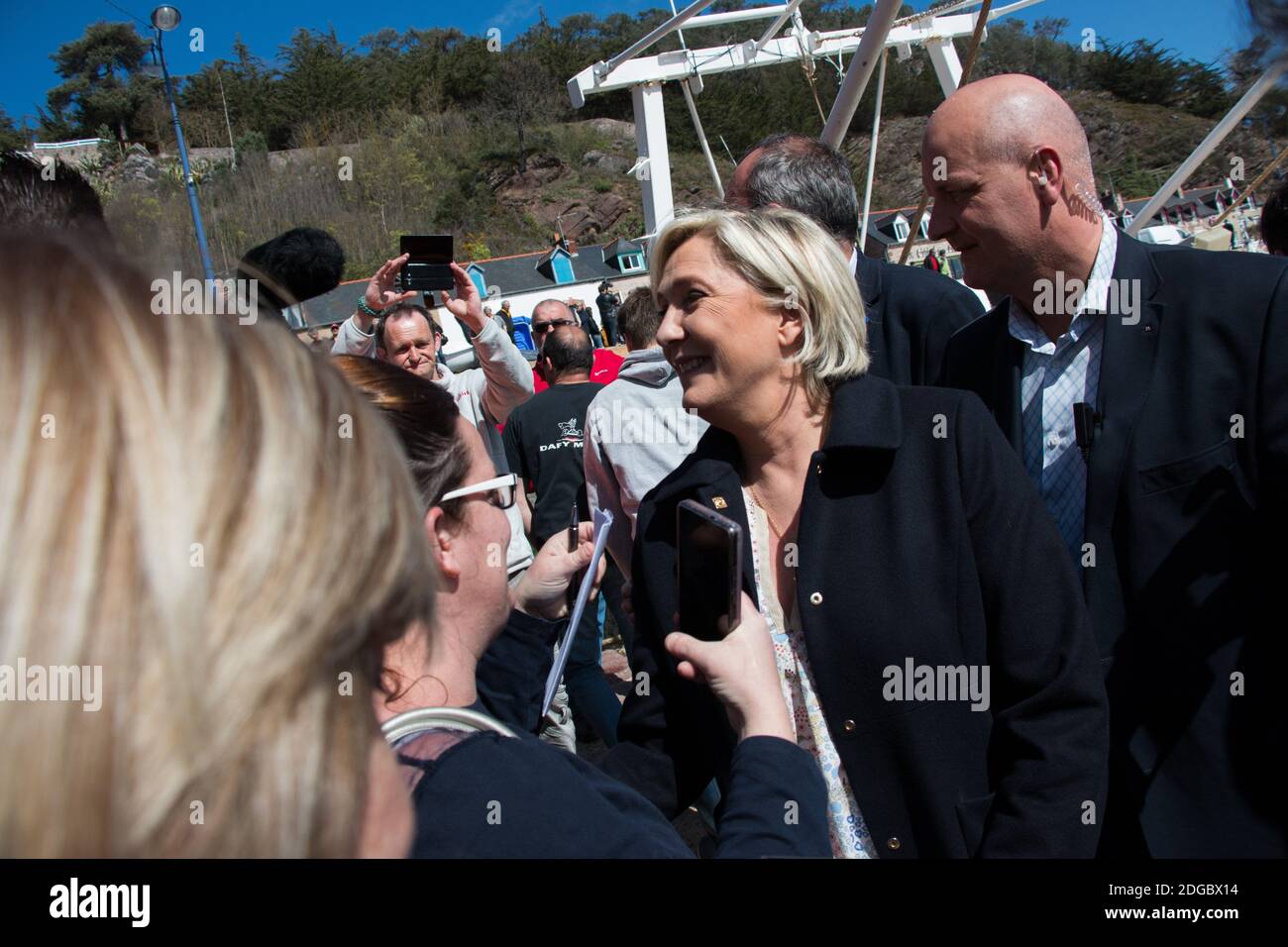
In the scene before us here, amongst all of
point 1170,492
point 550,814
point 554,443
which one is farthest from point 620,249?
point 550,814

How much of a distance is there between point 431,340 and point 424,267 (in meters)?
0.44

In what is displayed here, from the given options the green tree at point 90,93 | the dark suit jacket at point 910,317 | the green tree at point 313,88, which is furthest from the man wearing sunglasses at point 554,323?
the green tree at point 313,88

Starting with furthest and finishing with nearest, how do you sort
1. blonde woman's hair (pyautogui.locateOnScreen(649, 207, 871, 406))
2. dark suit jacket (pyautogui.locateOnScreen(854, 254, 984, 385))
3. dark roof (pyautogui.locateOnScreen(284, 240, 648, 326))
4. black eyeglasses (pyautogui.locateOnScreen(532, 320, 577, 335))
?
dark roof (pyautogui.locateOnScreen(284, 240, 648, 326))
black eyeglasses (pyautogui.locateOnScreen(532, 320, 577, 335))
dark suit jacket (pyautogui.locateOnScreen(854, 254, 984, 385))
blonde woman's hair (pyautogui.locateOnScreen(649, 207, 871, 406))

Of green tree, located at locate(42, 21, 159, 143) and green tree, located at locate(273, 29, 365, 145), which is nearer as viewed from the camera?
green tree, located at locate(42, 21, 159, 143)

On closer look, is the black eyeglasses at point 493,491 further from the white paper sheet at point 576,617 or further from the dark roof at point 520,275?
the dark roof at point 520,275

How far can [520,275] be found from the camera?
35.5 m

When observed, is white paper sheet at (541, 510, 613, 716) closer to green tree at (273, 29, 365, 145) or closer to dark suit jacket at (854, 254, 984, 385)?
dark suit jacket at (854, 254, 984, 385)

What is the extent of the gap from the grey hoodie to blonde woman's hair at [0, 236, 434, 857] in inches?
85.3

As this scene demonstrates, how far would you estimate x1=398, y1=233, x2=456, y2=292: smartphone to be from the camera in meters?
4.03

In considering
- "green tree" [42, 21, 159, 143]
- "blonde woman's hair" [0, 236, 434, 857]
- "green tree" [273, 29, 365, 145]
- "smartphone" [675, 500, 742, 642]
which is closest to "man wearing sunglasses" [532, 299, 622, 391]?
"smartphone" [675, 500, 742, 642]

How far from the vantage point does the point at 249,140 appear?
59375mm

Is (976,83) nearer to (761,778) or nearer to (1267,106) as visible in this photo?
(1267,106)

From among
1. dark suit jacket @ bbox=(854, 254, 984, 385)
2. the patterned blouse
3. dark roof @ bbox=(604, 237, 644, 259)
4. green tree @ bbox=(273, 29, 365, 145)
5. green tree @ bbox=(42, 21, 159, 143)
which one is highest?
green tree @ bbox=(273, 29, 365, 145)

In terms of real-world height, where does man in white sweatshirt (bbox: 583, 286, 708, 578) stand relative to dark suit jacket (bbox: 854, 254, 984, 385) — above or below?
below
